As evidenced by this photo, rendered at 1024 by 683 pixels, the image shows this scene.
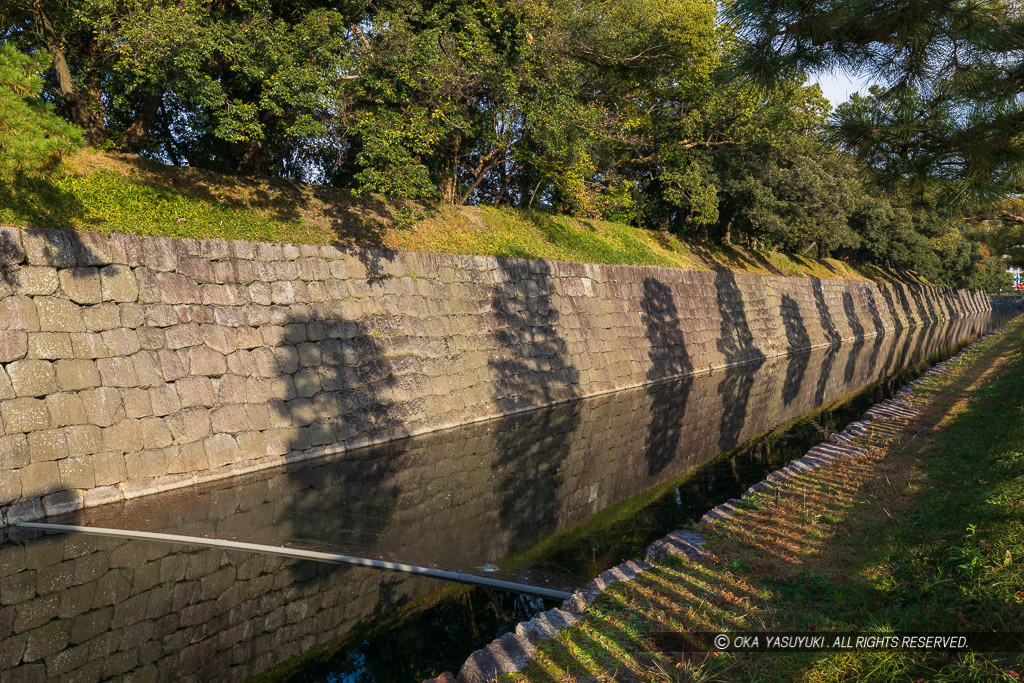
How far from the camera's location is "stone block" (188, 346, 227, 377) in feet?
29.2

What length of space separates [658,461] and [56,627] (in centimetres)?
722

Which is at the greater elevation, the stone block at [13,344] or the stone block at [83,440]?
the stone block at [13,344]

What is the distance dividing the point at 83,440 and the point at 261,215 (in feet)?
18.0

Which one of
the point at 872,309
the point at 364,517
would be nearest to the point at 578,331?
the point at 364,517

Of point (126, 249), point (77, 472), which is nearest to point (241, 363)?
point (126, 249)

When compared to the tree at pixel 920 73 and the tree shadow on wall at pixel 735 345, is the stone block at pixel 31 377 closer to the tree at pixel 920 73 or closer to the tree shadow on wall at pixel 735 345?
the tree at pixel 920 73


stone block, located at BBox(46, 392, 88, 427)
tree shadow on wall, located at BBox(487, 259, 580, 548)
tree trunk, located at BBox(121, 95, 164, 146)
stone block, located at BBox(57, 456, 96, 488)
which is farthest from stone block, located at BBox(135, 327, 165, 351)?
tree trunk, located at BBox(121, 95, 164, 146)

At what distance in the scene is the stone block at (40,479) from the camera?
274 inches

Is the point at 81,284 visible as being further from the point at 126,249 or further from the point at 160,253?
the point at 160,253

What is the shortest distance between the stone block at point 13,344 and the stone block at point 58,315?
0.79ft

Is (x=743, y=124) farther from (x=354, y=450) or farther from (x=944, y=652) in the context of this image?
(x=944, y=652)

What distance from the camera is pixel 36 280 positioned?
768 cm

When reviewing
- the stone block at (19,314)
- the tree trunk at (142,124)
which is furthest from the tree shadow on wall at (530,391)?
the tree trunk at (142,124)

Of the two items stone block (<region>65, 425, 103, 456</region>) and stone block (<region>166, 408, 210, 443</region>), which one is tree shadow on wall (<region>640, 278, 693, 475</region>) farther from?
stone block (<region>65, 425, 103, 456</region>)
